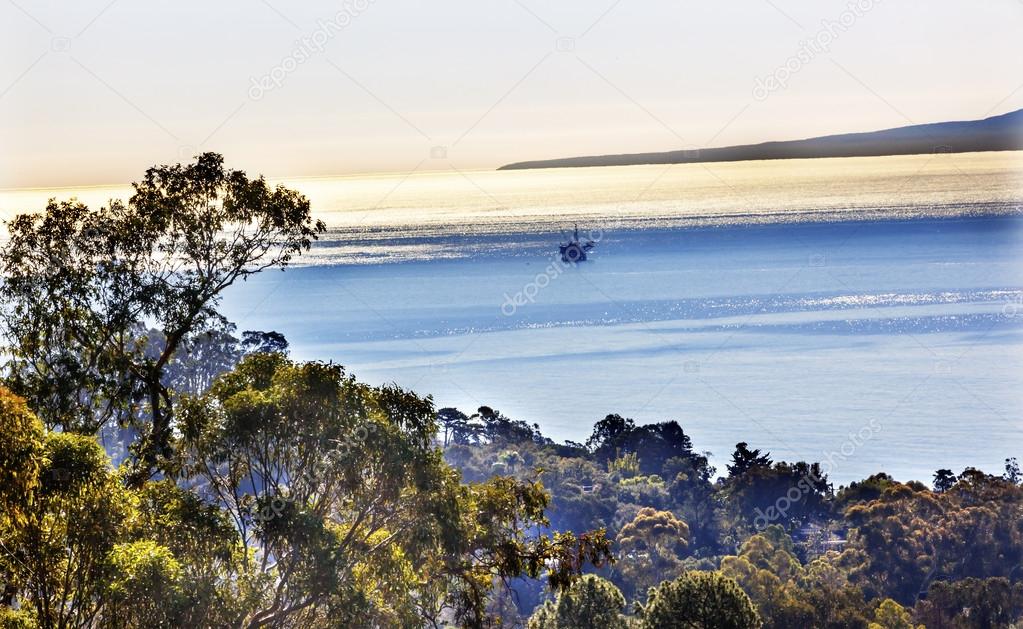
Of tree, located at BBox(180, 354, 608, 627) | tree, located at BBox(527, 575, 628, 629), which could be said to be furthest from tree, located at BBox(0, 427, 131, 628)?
tree, located at BBox(527, 575, 628, 629)

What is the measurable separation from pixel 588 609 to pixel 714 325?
6727 cm

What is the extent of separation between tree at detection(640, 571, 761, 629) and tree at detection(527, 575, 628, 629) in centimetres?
54

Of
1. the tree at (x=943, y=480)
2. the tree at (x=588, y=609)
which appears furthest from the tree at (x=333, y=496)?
the tree at (x=943, y=480)

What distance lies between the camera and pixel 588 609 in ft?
62.4

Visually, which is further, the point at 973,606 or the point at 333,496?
the point at 973,606

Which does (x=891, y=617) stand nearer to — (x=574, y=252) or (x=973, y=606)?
(x=973, y=606)

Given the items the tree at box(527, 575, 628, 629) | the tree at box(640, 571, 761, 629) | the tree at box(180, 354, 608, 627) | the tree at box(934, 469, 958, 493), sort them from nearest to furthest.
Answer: the tree at box(180, 354, 608, 627) → the tree at box(527, 575, 628, 629) → the tree at box(640, 571, 761, 629) → the tree at box(934, 469, 958, 493)

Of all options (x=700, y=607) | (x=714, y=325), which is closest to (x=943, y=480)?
(x=700, y=607)

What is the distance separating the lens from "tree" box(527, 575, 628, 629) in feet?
62.2

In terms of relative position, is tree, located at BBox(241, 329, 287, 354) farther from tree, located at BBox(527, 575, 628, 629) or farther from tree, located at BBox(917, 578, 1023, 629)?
tree, located at BBox(527, 575, 628, 629)

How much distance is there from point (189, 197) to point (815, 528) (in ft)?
91.1

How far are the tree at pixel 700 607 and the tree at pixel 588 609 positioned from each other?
54 centimetres

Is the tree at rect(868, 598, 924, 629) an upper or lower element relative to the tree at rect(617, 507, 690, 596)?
lower

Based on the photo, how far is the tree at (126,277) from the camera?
13.3 m
